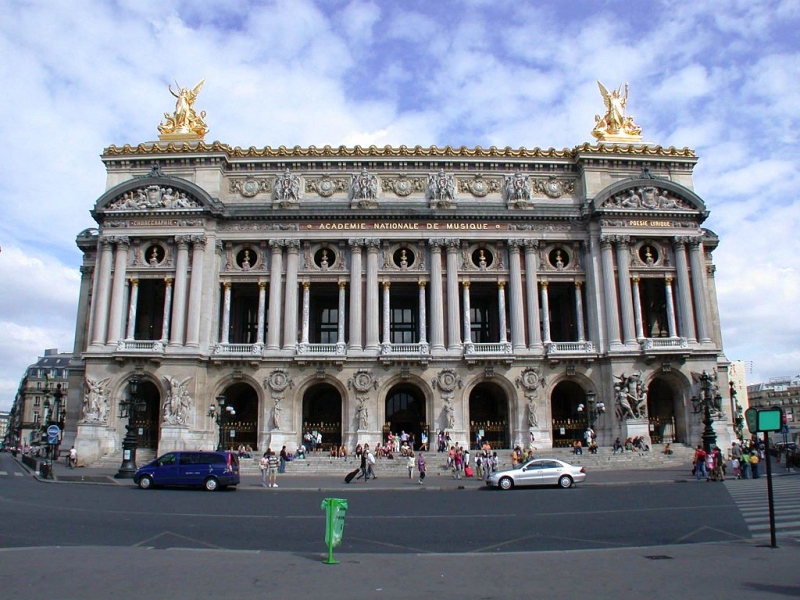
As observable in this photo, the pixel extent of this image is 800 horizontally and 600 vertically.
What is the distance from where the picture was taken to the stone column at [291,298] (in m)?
46.4

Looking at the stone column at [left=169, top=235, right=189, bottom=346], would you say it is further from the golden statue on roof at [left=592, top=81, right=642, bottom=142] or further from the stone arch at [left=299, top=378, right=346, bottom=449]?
the golden statue on roof at [left=592, top=81, right=642, bottom=142]

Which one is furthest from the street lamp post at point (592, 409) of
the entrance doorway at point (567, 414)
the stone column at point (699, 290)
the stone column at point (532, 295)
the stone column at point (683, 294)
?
the stone column at point (699, 290)

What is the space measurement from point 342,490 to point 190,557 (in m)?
17.2

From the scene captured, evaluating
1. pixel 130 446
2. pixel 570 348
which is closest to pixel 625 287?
pixel 570 348

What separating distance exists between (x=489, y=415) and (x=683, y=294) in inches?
634

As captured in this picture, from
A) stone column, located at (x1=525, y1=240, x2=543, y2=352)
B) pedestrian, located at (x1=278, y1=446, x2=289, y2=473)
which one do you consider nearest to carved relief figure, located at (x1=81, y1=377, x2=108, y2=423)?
pedestrian, located at (x1=278, y1=446, x2=289, y2=473)

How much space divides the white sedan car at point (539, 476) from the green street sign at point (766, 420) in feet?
57.6

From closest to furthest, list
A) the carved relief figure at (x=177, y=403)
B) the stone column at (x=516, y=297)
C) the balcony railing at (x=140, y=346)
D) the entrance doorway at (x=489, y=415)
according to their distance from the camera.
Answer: the carved relief figure at (x=177, y=403)
the balcony railing at (x=140, y=346)
the entrance doorway at (x=489, y=415)
the stone column at (x=516, y=297)

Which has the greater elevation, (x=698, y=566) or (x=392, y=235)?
(x=392, y=235)

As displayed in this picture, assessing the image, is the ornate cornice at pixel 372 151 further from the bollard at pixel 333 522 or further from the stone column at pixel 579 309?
the bollard at pixel 333 522

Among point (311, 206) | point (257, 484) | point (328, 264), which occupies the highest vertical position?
point (311, 206)

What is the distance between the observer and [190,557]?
10.9 meters

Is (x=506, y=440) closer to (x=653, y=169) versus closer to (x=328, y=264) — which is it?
(x=328, y=264)

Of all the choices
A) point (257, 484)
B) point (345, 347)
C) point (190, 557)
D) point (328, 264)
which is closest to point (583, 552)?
point (190, 557)
